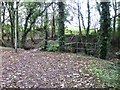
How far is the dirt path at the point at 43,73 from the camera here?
2.12m

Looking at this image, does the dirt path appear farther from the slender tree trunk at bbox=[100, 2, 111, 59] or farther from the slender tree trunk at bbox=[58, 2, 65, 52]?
the slender tree trunk at bbox=[58, 2, 65, 52]

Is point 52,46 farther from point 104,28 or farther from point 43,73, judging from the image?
point 43,73

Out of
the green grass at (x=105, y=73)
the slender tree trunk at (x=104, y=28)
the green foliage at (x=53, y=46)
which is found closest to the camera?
the green grass at (x=105, y=73)

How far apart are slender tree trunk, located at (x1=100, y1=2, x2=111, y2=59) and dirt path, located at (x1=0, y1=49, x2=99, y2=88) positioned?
3.37ft

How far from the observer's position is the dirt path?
2.12 metres

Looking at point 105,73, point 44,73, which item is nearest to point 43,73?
point 44,73

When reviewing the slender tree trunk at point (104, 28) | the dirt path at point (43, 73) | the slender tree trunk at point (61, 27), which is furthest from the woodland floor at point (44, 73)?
the slender tree trunk at point (61, 27)

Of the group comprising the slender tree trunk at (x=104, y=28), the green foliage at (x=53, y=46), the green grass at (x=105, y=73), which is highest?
the slender tree trunk at (x=104, y=28)

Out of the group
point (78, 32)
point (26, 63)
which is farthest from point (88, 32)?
point (26, 63)

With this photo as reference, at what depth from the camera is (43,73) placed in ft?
7.70

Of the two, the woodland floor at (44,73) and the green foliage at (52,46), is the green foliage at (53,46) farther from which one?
the woodland floor at (44,73)

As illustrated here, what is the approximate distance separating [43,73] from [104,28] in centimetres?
170

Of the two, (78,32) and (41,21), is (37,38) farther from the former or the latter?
(78,32)

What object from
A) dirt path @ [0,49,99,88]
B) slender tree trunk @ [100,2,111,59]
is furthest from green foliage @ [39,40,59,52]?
dirt path @ [0,49,99,88]
